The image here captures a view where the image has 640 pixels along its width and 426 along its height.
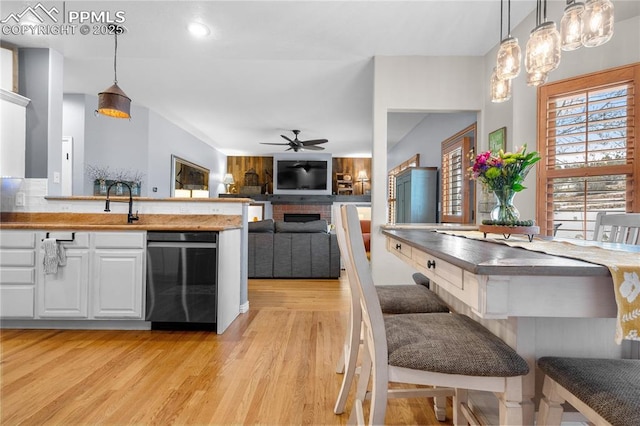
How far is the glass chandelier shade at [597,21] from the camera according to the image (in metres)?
1.33

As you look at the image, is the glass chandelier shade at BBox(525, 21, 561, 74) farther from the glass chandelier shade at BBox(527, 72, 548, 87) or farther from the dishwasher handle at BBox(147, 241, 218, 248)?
the dishwasher handle at BBox(147, 241, 218, 248)

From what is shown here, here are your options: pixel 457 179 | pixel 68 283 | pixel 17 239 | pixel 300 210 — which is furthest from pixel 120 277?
pixel 300 210

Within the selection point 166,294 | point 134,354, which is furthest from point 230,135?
point 134,354

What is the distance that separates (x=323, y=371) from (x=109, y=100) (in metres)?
2.86

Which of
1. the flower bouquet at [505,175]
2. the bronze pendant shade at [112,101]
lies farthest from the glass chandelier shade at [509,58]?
the bronze pendant shade at [112,101]

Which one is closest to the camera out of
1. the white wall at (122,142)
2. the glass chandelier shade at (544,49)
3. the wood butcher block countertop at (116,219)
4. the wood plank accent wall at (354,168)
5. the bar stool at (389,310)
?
the glass chandelier shade at (544,49)

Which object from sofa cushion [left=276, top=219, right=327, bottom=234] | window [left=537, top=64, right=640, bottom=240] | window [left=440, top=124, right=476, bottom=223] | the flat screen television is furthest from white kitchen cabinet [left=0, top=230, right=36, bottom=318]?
the flat screen television

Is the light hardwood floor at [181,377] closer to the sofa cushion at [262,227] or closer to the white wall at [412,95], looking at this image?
the white wall at [412,95]

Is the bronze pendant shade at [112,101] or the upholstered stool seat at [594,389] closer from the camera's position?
the upholstered stool seat at [594,389]

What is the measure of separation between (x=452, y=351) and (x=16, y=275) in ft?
11.1

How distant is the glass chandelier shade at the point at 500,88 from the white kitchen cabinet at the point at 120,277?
279cm

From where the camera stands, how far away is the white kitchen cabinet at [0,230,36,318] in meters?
2.71

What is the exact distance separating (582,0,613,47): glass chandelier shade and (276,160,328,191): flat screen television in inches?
308

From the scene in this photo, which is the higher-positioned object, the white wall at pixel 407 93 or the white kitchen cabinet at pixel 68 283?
the white wall at pixel 407 93
